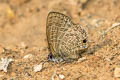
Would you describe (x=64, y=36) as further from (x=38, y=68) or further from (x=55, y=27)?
(x=38, y=68)

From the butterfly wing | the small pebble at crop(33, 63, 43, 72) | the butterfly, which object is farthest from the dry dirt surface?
the butterfly wing

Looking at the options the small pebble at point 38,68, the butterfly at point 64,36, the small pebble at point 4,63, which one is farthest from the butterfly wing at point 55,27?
the small pebble at point 4,63

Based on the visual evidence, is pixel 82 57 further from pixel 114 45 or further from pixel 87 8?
pixel 87 8

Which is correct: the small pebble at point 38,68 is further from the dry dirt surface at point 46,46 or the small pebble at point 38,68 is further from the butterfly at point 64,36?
the butterfly at point 64,36

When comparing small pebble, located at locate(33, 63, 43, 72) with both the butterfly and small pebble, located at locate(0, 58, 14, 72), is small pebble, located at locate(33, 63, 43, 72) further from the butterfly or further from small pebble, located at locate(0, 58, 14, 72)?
small pebble, located at locate(0, 58, 14, 72)

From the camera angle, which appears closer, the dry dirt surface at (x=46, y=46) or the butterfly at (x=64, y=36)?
the dry dirt surface at (x=46, y=46)


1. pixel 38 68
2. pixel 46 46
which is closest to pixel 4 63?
pixel 38 68
